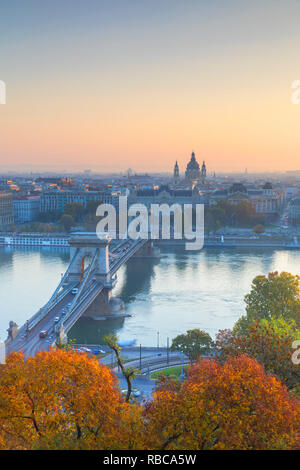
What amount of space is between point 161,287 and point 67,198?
3386cm

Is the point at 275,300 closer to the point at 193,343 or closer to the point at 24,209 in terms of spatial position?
the point at 193,343

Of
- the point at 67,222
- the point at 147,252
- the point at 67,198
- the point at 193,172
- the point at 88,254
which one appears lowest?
the point at 147,252

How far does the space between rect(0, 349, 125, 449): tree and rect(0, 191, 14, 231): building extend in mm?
43149

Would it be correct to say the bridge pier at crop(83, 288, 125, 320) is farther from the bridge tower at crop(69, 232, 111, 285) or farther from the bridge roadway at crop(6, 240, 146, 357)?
the bridge tower at crop(69, 232, 111, 285)

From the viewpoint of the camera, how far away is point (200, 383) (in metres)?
6.67

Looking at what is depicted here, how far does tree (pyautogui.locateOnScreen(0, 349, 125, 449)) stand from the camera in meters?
6.39

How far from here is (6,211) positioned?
51.0 m

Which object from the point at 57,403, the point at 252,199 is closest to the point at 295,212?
the point at 252,199

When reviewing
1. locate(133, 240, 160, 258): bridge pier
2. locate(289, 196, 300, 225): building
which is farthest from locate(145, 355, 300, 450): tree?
locate(289, 196, 300, 225): building

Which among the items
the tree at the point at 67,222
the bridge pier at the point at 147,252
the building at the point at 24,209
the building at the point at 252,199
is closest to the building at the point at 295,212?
the building at the point at 252,199

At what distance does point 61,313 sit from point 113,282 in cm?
556

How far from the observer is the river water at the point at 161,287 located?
1942 centimetres
